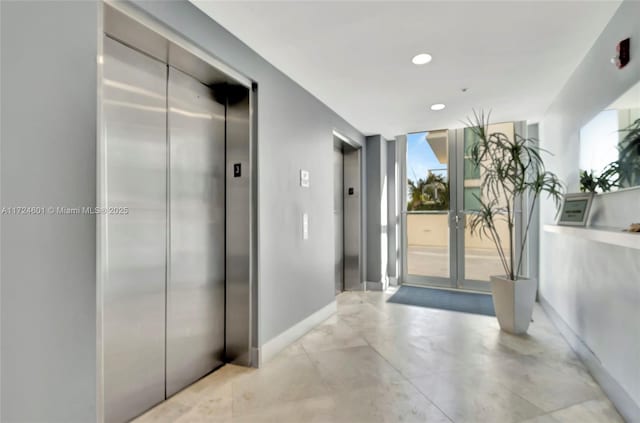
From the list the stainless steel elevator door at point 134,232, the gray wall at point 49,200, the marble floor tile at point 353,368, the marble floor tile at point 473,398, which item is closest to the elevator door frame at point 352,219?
the marble floor tile at point 353,368

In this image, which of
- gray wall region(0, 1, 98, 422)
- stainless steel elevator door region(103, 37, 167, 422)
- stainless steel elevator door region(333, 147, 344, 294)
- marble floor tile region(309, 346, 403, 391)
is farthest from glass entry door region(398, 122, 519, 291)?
gray wall region(0, 1, 98, 422)

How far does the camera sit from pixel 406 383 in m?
2.28

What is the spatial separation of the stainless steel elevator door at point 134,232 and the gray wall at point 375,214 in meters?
3.52

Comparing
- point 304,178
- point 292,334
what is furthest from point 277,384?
point 304,178

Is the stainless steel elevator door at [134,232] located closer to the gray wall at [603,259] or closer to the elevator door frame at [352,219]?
the gray wall at [603,259]

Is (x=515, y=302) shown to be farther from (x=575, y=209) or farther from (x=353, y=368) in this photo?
(x=353, y=368)

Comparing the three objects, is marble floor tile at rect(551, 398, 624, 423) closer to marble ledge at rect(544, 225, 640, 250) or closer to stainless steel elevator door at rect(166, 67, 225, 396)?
marble ledge at rect(544, 225, 640, 250)

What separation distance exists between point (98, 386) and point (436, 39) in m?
3.00

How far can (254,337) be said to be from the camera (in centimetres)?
256

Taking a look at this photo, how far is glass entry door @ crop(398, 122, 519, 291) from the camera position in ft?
16.4

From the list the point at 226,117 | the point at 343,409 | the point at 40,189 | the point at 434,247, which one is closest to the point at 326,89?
the point at 226,117

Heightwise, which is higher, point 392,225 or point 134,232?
point 134,232

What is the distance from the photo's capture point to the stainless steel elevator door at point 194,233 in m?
2.17

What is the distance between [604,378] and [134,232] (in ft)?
10.7
